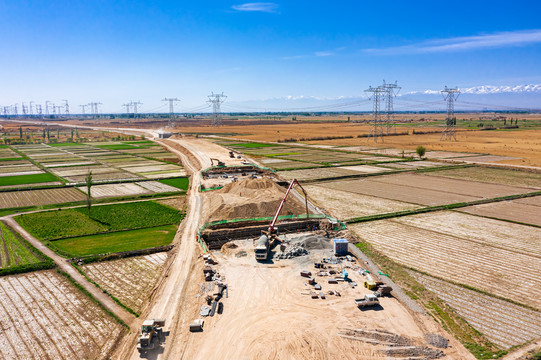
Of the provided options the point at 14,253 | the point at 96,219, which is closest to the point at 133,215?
the point at 96,219

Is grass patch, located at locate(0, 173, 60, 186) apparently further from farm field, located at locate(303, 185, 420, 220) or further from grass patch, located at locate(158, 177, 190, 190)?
farm field, located at locate(303, 185, 420, 220)

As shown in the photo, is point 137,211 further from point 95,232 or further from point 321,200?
point 321,200

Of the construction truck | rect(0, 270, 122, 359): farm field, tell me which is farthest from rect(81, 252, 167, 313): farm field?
the construction truck

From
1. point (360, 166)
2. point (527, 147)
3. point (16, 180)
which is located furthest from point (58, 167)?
point (527, 147)

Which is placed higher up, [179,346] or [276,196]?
[276,196]

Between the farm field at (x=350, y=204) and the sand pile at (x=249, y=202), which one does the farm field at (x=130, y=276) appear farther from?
the farm field at (x=350, y=204)

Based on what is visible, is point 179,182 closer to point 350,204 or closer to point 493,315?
point 350,204
